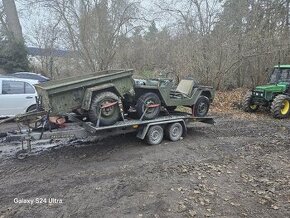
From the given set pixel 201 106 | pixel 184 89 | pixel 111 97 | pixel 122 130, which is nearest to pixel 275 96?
pixel 201 106

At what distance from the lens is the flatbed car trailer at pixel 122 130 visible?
5.94 metres

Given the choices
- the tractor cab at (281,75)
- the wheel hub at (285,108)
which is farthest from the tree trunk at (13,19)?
the wheel hub at (285,108)

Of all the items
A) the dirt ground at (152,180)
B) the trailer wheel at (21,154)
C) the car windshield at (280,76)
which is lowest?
the dirt ground at (152,180)

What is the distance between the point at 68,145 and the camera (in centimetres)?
729

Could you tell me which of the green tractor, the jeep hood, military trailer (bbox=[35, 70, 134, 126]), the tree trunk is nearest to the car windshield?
the green tractor

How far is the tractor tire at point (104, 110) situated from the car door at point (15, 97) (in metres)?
4.40

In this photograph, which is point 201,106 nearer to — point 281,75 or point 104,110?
point 104,110

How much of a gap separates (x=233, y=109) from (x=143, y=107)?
23.4 feet

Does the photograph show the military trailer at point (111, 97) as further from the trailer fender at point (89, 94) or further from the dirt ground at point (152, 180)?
the dirt ground at point (152, 180)

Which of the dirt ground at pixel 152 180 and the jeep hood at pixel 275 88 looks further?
the jeep hood at pixel 275 88

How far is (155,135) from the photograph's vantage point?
7430 millimetres

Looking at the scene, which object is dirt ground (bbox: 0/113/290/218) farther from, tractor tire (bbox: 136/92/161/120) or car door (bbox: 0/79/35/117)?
car door (bbox: 0/79/35/117)

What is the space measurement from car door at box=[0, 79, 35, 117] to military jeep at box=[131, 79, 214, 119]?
4240mm

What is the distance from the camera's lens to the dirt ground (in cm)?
438
